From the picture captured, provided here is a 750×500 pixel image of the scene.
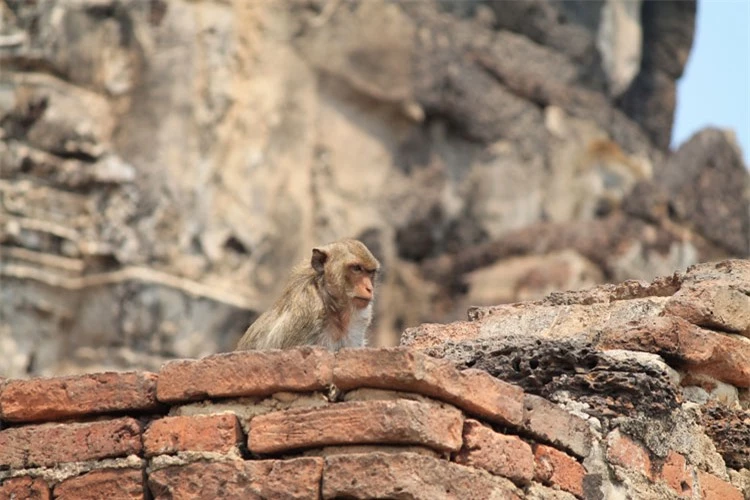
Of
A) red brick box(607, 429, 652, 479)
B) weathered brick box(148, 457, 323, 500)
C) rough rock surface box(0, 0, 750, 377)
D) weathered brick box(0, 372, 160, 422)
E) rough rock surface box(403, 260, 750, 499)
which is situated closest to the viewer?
weathered brick box(148, 457, 323, 500)

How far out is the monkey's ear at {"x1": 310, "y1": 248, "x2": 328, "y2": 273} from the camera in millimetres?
8035

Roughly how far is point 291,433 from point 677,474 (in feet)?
4.87

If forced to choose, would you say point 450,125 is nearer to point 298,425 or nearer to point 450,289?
point 450,289

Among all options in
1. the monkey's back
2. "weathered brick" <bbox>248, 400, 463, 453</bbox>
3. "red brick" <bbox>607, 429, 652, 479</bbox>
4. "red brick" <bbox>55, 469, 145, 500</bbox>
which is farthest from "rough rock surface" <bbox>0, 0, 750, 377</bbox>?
"weathered brick" <bbox>248, 400, 463, 453</bbox>

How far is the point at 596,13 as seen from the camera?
2936cm

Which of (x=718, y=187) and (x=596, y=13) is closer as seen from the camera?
(x=718, y=187)

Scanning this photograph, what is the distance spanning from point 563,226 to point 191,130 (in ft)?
17.4

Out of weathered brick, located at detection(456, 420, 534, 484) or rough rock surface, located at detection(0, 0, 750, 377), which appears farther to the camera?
rough rock surface, located at detection(0, 0, 750, 377)

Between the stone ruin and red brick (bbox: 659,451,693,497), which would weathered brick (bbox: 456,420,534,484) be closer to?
the stone ruin

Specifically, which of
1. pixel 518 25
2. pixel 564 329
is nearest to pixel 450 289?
pixel 518 25

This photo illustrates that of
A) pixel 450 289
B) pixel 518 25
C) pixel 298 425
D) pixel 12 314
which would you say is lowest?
pixel 298 425

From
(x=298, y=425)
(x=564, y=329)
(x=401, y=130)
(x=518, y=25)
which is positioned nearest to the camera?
(x=298, y=425)

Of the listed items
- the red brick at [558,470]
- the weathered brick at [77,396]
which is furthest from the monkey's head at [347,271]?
the weathered brick at [77,396]

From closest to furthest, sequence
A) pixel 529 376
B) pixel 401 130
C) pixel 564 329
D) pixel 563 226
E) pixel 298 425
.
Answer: pixel 298 425 < pixel 529 376 < pixel 564 329 < pixel 563 226 < pixel 401 130
